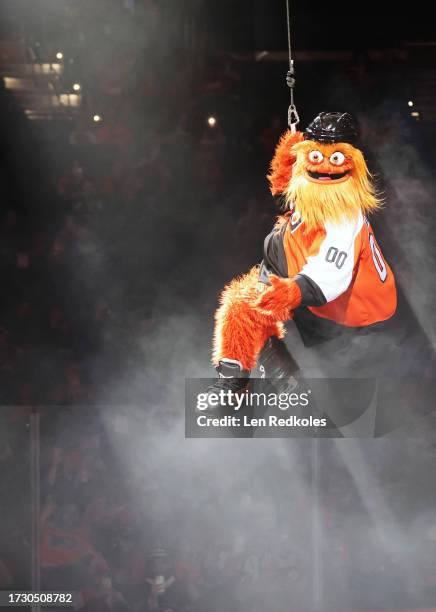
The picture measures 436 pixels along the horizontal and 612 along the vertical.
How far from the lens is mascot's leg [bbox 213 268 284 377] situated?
3000 mm

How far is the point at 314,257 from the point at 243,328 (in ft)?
1.16

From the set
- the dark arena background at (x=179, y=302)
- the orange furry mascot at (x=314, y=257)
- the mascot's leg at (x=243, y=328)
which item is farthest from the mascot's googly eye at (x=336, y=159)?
the mascot's leg at (x=243, y=328)

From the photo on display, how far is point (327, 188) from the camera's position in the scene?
2863 millimetres

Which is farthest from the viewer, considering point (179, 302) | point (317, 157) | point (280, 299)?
point (179, 302)

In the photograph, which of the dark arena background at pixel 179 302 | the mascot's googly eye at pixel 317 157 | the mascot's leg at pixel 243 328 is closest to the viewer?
the mascot's googly eye at pixel 317 157

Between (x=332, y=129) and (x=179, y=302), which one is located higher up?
(x=332, y=129)

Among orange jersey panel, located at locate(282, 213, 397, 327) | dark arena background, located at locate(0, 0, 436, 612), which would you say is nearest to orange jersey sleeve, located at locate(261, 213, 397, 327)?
orange jersey panel, located at locate(282, 213, 397, 327)

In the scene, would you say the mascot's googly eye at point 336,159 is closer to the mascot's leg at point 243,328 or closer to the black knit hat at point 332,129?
the black knit hat at point 332,129

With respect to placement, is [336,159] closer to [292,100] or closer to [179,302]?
[292,100]

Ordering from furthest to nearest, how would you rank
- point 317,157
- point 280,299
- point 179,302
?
point 179,302 < point 280,299 < point 317,157

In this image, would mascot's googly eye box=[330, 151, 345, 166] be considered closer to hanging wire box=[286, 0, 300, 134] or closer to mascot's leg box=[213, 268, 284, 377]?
hanging wire box=[286, 0, 300, 134]

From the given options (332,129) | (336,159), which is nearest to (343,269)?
(336,159)

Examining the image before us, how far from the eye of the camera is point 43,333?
3322 mm

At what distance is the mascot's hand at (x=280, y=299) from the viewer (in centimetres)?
292
